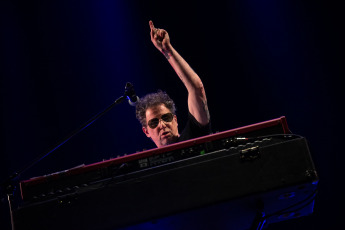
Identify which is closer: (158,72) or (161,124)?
(161,124)

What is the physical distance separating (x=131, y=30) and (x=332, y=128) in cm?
282

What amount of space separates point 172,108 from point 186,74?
1117 millimetres

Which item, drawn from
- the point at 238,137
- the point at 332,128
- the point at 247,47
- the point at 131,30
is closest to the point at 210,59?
the point at 247,47

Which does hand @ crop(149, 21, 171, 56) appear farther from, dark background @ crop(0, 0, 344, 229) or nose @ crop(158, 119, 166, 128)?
dark background @ crop(0, 0, 344, 229)

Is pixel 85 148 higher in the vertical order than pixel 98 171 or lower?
higher

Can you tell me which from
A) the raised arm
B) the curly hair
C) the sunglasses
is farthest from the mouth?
the curly hair

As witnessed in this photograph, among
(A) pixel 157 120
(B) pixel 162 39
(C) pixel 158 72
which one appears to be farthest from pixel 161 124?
(C) pixel 158 72

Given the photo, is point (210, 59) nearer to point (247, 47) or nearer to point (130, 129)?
point (247, 47)

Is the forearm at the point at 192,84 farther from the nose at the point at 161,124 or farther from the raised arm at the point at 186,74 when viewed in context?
the nose at the point at 161,124

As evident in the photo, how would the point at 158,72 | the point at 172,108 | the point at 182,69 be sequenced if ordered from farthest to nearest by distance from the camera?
1. the point at 158,72
2. the point at 172,108
3. the point at 182,69

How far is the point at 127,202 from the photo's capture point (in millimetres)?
1436

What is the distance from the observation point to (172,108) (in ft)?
10.7

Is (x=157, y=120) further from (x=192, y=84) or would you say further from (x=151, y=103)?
(x=192, y=84)

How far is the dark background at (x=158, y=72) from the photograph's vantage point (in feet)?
12.2
